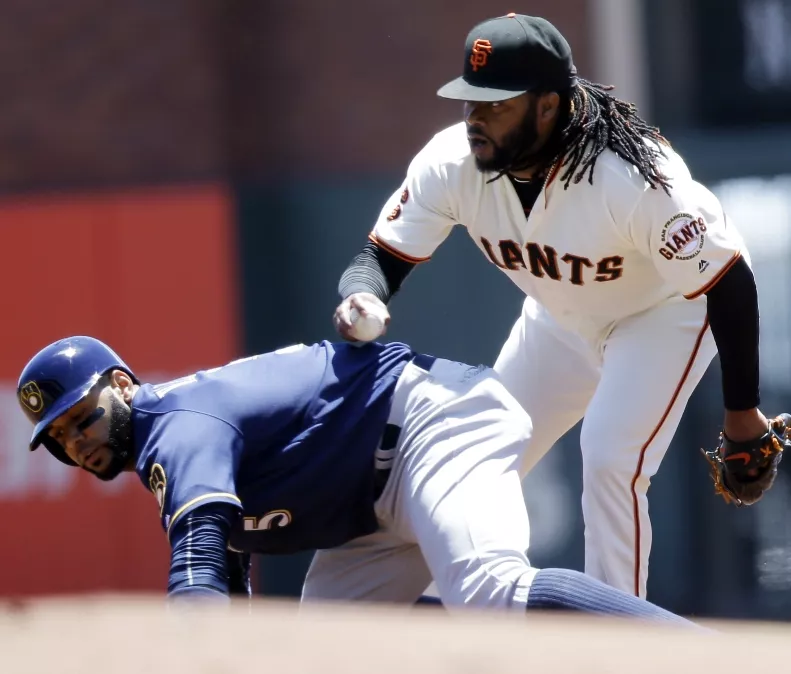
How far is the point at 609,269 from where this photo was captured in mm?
4000

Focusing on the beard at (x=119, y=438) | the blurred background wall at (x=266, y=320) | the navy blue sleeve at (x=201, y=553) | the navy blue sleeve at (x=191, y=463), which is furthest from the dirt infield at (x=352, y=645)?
the blurred background wall at (x=266, y=320)

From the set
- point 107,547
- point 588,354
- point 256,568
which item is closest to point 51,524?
point 107,547

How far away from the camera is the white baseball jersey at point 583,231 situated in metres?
3.81

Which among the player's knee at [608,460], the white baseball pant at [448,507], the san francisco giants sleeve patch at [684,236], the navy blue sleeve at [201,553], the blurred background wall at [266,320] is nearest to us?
the navy blue sleeve at [201,553]

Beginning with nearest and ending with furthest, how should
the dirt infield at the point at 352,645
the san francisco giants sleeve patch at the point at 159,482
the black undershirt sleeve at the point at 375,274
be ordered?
the dirt infield at the point at 352,645 → the san francisco giants sleeve patch at the point at 159,482 → the black undershirt sleeve at the point at 375,274

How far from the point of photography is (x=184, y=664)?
2652mm

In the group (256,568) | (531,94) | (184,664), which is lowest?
(256,568)

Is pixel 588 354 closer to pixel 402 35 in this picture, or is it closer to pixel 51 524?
pixel 51 524

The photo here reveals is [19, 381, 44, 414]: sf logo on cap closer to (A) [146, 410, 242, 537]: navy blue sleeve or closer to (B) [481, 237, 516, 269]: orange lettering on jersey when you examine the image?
(A) [146, 410, 242, 537]: navy blue sleeve

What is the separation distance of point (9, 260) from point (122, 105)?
135 inches

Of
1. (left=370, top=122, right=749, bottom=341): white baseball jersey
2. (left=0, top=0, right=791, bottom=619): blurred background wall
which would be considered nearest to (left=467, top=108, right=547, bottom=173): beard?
(left=370, top=122, right=749, bottom=341): white baseball jersey

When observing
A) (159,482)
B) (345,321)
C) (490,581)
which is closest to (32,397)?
(159,482)

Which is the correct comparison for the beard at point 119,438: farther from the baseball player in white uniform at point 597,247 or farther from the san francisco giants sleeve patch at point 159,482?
the baseball player in white uniform at point 597,247

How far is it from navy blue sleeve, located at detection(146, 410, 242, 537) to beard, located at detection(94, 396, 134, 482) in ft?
0.45
